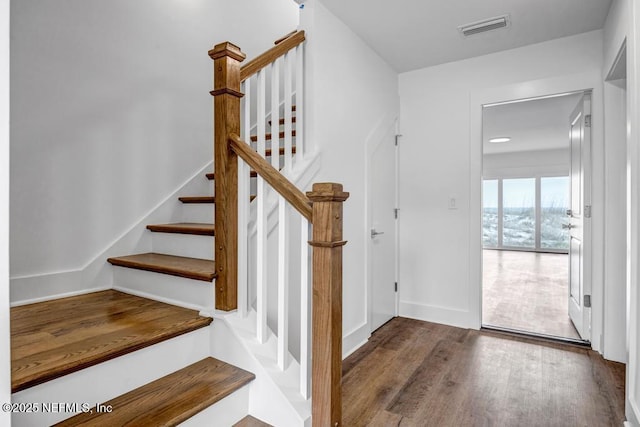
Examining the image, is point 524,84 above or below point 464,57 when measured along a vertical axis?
below

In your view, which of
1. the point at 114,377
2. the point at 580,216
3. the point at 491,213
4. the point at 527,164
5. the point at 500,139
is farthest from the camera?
the point at 491,213

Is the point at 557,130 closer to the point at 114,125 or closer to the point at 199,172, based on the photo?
the point at 199,172

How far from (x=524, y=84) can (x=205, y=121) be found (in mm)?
2737

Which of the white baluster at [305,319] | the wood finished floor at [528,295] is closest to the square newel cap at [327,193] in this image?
the white baluster at [305,319]

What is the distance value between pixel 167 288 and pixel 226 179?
0.72 m

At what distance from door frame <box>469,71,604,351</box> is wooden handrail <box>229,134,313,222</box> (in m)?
2.30

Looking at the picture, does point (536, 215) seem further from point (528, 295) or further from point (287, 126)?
point (287, 126)

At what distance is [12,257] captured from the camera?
188 cm

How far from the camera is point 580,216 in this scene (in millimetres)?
2973

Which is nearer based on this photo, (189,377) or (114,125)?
(189,377)

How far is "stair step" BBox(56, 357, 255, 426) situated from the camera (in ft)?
3.99

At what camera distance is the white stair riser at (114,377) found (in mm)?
1148

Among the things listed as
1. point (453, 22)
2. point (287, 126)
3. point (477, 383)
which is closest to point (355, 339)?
point (477, 383)

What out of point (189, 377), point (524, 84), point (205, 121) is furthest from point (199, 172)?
point (524, 84)
